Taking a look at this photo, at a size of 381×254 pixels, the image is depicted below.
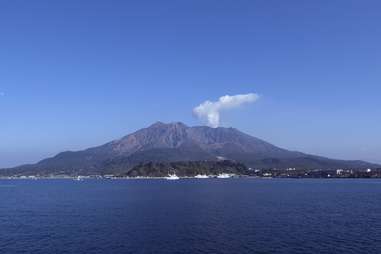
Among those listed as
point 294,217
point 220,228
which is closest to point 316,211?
point 294,217

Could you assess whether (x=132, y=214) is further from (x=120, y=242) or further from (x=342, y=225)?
(x=342, y=225)

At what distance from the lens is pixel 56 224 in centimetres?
5947

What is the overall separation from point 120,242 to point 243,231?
1379cm

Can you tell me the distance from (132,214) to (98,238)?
2122 centimetres

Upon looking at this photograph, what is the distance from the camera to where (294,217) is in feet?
212

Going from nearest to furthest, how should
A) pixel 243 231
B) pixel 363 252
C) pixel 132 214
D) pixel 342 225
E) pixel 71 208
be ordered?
1. pixel 363 252
2. pixel 243 231
3. pixel 342 225
4. pixel 132 214
5. pixel 71 208

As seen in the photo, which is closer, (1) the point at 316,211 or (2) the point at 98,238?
(2) the point at 98,238

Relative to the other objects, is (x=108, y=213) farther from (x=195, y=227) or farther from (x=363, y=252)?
(x=363, y=252)

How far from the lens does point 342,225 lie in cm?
5659

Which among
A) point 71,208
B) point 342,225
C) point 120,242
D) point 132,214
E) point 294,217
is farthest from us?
point 71,208

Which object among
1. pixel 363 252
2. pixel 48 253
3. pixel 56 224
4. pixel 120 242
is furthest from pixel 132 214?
pixel 363 252

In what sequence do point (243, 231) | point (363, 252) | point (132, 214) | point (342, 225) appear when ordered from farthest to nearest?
point (132, 214) → point (342, 225) → point (243, 231) → point (363, 252)

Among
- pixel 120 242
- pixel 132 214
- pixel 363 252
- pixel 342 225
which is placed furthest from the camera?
pixel 132 214

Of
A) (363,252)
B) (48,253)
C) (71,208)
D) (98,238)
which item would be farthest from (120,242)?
(71,208)
